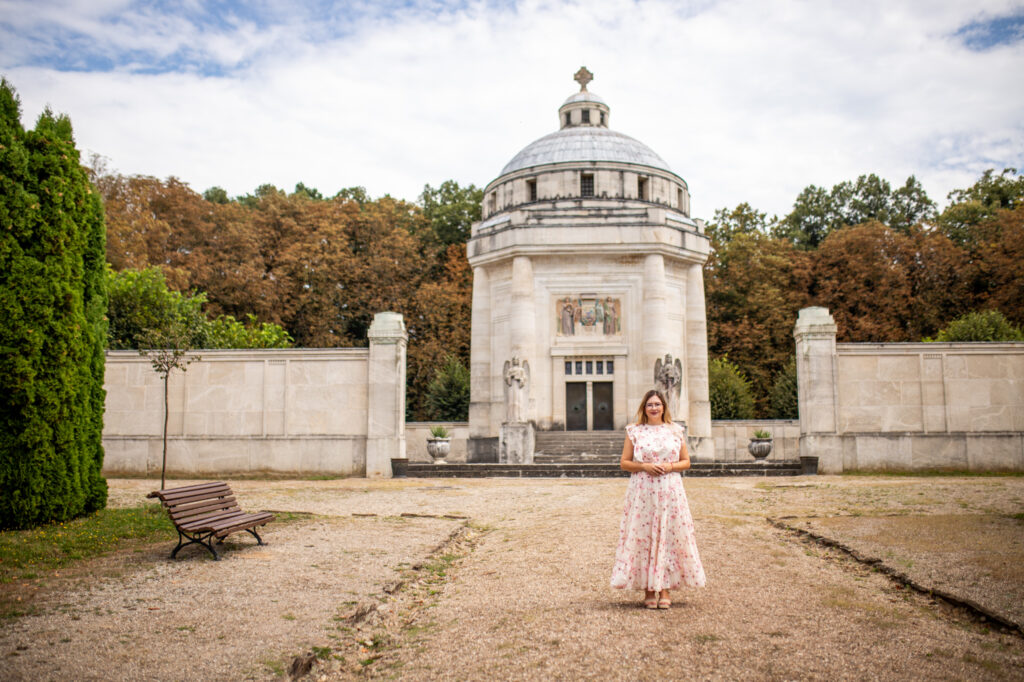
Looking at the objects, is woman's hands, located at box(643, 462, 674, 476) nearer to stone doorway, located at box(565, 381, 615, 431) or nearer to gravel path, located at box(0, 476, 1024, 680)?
gravel path, located at box(0, 476, 1024, 680)

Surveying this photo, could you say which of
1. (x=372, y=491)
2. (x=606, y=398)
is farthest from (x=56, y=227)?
(x=606, y=398)

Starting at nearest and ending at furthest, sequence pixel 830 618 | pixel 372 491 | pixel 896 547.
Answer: pixel 830 618 → pixel 896 547 → pixel 372 491

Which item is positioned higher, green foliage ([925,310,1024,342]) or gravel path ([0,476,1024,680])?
green foliage ([925,310,1024,342])

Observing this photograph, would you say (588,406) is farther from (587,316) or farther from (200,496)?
(200,496)

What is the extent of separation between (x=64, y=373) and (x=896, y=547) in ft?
38.1

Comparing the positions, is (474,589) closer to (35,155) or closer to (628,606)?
(628,606)

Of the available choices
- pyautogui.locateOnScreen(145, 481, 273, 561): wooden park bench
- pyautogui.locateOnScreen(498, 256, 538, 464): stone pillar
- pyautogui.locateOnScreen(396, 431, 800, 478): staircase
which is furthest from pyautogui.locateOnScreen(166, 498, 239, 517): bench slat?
pyautogui.locateOnScreen(498, 256, 538, 464): stone pillar

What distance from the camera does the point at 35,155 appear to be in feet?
40.5

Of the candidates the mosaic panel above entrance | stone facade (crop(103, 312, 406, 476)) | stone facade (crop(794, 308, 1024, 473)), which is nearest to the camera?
stone facade (crop(794, 308, 1024, 473))

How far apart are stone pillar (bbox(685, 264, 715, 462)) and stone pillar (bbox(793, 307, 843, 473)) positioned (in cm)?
1105

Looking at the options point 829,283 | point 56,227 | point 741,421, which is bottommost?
point 741,421

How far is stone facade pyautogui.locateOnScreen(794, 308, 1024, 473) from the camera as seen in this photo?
22219 mm

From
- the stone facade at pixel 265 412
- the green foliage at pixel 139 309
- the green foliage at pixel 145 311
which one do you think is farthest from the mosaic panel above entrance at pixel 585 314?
the green foliage at pixel 139 309

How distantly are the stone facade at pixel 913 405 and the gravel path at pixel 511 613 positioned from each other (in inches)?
402
